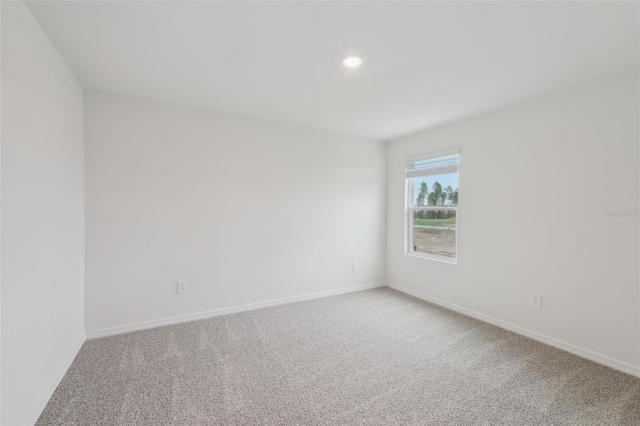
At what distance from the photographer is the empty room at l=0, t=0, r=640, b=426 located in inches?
61.9

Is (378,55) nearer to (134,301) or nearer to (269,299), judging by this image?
(269,299)

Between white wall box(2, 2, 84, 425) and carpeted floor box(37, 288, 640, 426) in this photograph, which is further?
carpeted floor box(37, 288, 640, 426)

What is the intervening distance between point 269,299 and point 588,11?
3492 millimetres

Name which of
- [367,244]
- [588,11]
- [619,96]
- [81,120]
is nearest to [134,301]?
[81,120]

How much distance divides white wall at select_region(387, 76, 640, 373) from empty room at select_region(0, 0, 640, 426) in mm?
16

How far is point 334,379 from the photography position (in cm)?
200

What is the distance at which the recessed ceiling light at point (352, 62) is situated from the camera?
1961 mm

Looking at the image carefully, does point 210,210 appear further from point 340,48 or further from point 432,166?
point 432,166

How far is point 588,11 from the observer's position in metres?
1.46

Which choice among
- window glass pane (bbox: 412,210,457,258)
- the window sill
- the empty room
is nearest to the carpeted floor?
the empty room

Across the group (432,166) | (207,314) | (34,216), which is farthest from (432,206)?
(34,216)

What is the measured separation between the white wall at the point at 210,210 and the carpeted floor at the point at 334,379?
1.47 feet

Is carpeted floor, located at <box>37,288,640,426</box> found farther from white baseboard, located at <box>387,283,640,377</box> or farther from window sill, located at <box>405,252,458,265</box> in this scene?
window sill, located at <box>405,252,458,265</box>

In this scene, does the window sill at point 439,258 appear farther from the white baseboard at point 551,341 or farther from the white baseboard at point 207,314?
the white baseboard at point 207,314
